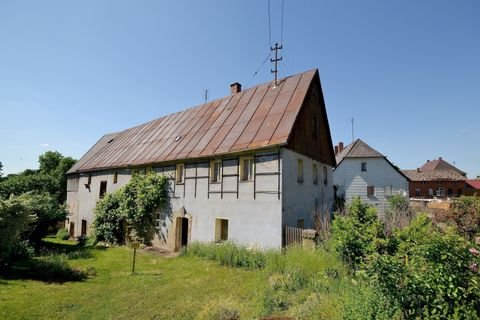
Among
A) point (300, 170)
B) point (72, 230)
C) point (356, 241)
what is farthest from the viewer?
point (72, 230)

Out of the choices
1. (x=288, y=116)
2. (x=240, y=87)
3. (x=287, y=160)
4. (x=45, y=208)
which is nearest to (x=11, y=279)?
(x=45, y=208)

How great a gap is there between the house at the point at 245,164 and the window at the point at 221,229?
1.9 inches

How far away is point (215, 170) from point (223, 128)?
2.64 metres

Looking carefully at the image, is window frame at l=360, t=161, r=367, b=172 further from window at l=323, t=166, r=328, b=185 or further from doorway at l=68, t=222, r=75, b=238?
doorway at l=68, t=222, r=75, b=238

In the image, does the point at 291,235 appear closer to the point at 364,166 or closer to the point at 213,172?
the point at 213,172

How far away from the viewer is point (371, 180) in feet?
89.3

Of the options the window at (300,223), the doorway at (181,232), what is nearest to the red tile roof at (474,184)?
the window at (300,223)

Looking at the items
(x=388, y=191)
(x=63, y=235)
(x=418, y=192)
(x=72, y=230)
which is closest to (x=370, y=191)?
(x=388, y=191)

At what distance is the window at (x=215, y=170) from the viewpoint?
1320 centimetres

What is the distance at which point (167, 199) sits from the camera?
15273 mm

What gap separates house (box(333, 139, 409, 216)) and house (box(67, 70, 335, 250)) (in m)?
11.3

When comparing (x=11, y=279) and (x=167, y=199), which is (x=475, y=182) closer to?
(x=167, y=199)

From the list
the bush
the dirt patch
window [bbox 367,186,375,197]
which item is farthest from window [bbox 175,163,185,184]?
window [bbox 367,186,375,197]

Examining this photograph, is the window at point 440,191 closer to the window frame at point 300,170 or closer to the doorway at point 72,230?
the window frame at point 300,170
